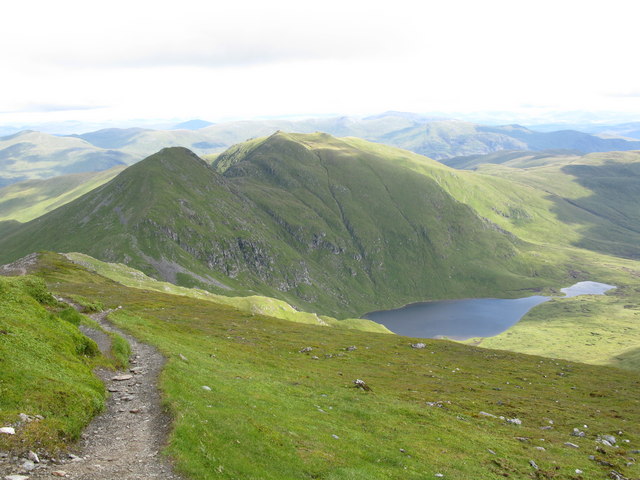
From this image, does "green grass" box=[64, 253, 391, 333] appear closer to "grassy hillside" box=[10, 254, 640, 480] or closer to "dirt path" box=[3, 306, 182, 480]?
"grassy hillside" box=[10, 254, 640, 480]

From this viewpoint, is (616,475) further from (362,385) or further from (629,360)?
(629,360)

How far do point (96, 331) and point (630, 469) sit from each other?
50.1 meters

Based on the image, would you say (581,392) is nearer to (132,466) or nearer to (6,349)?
(132,466)

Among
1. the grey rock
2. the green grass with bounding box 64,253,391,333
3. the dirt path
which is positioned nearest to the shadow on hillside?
the green grass with bounding box 64,253,391,333

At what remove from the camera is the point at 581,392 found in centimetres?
6562

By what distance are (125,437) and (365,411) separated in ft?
70.0

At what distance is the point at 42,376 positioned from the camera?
22172 mm

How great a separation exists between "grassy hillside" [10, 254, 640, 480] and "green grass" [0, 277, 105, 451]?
4.87 meters

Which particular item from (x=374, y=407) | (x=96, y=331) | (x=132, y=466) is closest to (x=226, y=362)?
(x=96, y=331)

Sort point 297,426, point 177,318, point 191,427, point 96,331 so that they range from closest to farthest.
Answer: point 191,427, point 297,426, point 96,331, point 177,318

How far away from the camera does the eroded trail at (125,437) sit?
16.9m

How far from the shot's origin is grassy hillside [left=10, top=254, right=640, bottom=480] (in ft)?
73.3

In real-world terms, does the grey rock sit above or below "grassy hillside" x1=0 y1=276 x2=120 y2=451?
below

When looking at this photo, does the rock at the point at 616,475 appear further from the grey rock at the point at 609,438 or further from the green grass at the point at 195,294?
Result: the green grass at the point at 195,294
